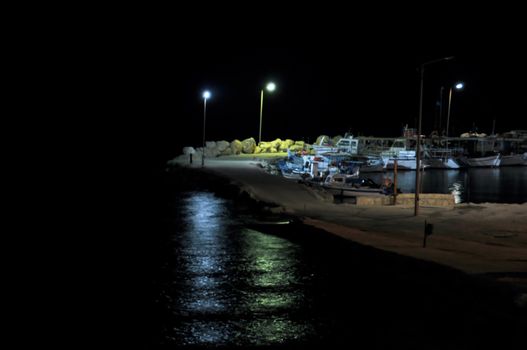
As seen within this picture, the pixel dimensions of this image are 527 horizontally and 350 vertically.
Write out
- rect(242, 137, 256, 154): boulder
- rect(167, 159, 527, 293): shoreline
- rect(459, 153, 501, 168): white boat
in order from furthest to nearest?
rect(459, 153, 501, 168): white boat
rect(242, 137, 256, 154): boulder
rect(167, 159, 527, 293): shoreline

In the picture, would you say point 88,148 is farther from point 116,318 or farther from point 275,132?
point 116,318

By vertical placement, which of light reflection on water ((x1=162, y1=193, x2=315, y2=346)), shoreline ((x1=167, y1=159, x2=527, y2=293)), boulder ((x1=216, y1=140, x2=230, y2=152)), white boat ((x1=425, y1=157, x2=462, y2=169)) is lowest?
light reflection on water ((x1=162, y1=193, x2=315, y2=346))

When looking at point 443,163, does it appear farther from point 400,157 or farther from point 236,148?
point 236,148

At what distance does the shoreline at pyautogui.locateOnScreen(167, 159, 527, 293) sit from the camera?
13578mm

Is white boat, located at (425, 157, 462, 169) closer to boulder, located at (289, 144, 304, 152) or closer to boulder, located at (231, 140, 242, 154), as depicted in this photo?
boulder, located at (289, 144, 304, 152)

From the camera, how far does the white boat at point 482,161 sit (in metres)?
75.3

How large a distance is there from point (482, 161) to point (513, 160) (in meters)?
6.77

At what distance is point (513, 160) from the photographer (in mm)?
80562

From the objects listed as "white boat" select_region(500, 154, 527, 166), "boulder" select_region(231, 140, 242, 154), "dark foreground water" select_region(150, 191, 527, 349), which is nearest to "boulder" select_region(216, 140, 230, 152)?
"boulder" select_region(231, 140, 242, 154)

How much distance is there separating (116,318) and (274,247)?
718cm

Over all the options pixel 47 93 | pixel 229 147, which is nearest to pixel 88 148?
pixel 47 93

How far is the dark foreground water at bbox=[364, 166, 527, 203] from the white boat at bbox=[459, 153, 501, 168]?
156 cm

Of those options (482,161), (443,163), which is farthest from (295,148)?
(482,161)

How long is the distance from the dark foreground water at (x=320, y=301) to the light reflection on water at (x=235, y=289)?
0.02m
